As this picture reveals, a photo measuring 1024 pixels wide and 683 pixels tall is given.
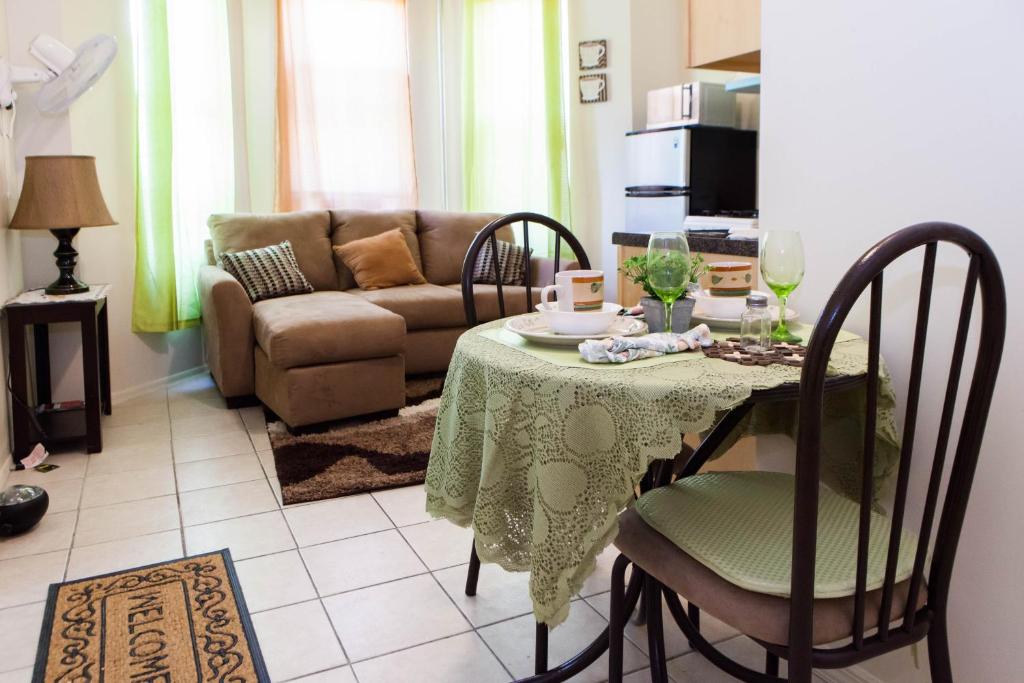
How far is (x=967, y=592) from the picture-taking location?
58.4 inches

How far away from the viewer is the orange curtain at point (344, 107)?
5059 mm

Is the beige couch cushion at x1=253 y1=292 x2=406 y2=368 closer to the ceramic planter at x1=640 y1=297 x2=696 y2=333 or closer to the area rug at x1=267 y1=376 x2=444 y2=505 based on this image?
the area rug at x1=267 y1=376 x2=444 y2=505

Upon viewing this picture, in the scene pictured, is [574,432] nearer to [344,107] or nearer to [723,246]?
[723,246]

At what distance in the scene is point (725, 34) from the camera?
3195 millimetres

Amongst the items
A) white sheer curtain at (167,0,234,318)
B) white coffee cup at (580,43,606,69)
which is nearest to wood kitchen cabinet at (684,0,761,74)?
white coffee cup at (580,43,606,69)

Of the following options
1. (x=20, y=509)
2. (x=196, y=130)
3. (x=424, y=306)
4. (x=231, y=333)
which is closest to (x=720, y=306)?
(x=20, y=509)

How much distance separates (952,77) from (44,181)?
10.4ft

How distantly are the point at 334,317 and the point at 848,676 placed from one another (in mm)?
2499

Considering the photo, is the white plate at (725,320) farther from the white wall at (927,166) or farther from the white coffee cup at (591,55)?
the white coffee cup at (591,55)

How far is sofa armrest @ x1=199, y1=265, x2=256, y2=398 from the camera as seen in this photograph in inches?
151

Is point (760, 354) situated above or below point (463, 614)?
above

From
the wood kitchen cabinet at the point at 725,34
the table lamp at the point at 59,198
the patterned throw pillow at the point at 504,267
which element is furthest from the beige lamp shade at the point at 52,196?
the wood kitchen cabinet at the point at 725,34

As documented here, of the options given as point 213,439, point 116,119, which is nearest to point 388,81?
point 116,119

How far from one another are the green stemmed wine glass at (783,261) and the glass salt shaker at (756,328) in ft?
0.14
